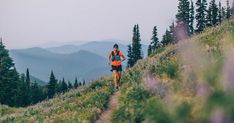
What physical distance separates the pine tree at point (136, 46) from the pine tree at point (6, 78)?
37119 millimetres

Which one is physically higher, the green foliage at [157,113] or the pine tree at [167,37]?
the pine tree at [167,37]

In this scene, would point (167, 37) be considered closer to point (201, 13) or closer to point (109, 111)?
point (201, 13)

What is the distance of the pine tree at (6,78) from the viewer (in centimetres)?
7225

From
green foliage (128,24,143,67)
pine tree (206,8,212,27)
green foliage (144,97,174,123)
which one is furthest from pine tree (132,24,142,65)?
green foliage (144,97,174,123)

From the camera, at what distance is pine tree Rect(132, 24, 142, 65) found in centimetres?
10825

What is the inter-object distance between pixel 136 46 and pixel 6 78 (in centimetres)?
4491

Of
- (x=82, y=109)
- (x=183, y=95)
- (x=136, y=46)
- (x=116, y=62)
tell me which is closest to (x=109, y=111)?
(x=82, y=109)

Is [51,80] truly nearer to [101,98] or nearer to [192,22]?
[192,22]

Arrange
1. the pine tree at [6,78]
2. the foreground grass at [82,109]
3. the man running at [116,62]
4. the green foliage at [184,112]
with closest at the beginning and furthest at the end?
the green foliage at [184,112] → the foreground grass at [82,109] → the man running at [116,62] → the pine tree at [6,78]

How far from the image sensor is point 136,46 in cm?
11106

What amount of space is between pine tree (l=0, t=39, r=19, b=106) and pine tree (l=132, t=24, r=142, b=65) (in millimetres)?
37119

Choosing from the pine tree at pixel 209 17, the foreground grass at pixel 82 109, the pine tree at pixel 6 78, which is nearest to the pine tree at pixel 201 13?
the pine tree at pixel 209 17

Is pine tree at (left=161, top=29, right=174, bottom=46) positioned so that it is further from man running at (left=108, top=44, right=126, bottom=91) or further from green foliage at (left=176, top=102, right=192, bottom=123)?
green foliage at (left=176, top=102, right=192, bottom=123)

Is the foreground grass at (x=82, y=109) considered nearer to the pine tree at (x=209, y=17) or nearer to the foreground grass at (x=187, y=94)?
the foreground grass at (x=187, y=94)
